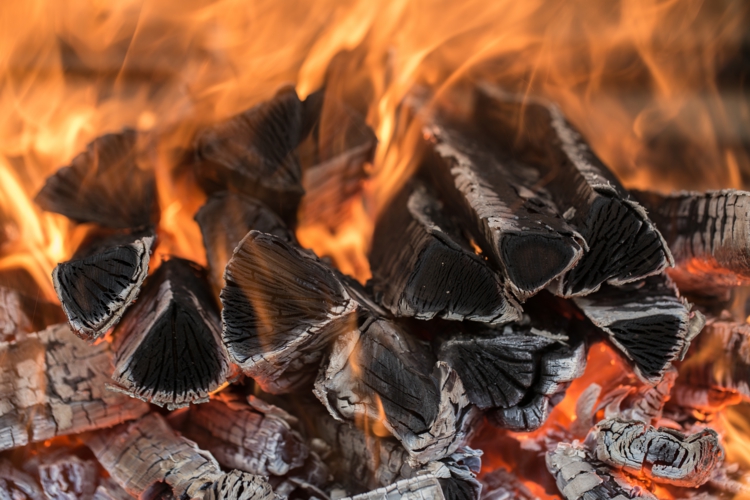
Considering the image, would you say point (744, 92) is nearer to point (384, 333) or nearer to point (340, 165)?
point (340, 165)

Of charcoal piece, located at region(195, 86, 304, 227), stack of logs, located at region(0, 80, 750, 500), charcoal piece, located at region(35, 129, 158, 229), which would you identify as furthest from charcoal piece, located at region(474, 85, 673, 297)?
charcoal piece, located at region(35, 129, 158, 229)

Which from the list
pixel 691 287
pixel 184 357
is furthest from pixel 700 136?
pixel 184 357

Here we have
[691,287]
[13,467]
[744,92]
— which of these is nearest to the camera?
[13,467]

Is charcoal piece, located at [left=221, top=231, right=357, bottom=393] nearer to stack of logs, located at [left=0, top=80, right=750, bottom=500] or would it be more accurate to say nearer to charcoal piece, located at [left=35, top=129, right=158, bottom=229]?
stack of logs, located at [left=0, top=80, right=750, bottom=500]

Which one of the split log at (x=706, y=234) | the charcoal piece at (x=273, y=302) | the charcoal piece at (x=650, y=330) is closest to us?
the charcoal piece at (x=273, y=302)

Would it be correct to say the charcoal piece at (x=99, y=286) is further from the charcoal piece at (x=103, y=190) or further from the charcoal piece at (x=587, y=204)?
the charcoal piece at (x=587, y=204)

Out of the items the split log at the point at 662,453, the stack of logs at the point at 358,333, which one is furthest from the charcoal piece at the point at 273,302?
the split log at the point at 662,453
